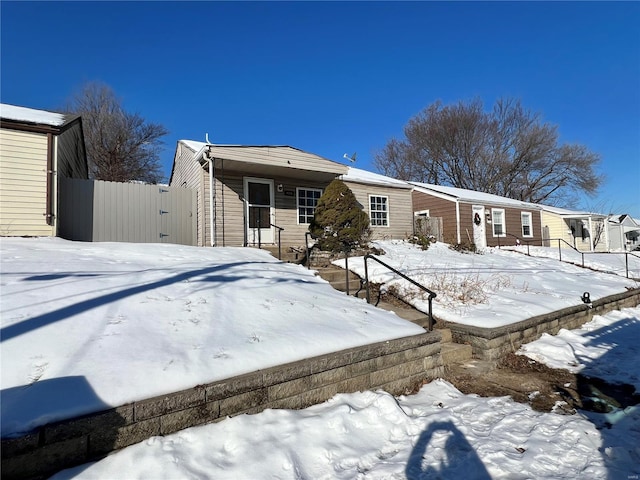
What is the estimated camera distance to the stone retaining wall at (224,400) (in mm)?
1949

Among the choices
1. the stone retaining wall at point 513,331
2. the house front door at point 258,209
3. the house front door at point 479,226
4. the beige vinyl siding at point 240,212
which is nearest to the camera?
the stone retaining wall at point 513,331

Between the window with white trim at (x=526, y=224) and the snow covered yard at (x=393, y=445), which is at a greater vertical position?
the window with white trim at (x=526, y=224)

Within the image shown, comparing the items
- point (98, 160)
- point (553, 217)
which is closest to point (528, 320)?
point (553, 217)

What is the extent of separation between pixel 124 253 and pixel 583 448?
23.3ft

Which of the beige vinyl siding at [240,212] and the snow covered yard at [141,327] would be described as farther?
the beige vinyl siding at [240,212]

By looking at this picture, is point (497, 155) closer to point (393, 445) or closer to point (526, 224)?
point (526, 224)

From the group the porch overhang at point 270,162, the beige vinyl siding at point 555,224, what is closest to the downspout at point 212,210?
the porch overhang at point 270,162

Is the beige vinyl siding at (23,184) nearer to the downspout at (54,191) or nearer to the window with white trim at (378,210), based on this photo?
the downspout at (54,191)

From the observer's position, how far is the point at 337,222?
32.4 ft

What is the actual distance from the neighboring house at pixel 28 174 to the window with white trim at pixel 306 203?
6707mm

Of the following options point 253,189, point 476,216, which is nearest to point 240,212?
point 253,189

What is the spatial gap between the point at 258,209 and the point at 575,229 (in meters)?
26.4

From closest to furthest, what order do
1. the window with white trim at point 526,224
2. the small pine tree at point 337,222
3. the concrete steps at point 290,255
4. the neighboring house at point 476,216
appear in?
the concrete steps at point 290,255 → the small pine tree at point 337,222 → the neighboring house at point 476,216 → the window with white trim at point 526,224

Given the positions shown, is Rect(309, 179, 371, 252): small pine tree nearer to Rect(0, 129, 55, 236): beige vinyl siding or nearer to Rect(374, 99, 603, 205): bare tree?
Rect(0, 129, 55, 236): beige vinyl siding
